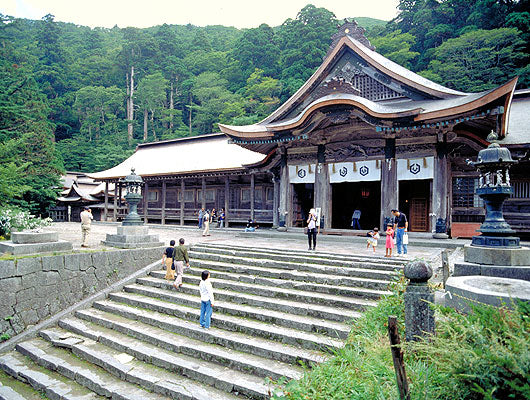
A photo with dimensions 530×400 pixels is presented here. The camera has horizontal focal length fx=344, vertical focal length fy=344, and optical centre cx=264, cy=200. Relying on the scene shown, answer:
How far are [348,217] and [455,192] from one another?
777cm

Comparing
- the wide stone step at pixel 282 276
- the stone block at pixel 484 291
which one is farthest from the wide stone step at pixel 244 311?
the stone block at pixel 484 291

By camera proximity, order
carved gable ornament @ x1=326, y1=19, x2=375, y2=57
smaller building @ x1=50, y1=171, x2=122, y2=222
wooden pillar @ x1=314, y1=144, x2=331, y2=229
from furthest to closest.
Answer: smaller building @ x1=50, y1=171, x2=122, y2=222 < carved gable ornament @ x1=326, y1=19, x2=375, y2=57 < wooden pillar @ x1=314, y1=144, x2=331, y2=229

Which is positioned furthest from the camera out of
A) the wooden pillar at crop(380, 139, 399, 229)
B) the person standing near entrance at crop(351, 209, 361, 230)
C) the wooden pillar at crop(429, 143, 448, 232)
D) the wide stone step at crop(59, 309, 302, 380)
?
the person standing near entrance at crop(351, 209, 361, 230)

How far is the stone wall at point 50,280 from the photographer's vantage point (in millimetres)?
8148

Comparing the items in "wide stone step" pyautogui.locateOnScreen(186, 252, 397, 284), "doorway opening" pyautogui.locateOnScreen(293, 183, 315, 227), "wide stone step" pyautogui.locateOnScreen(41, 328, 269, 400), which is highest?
"doorway opening" pyautogui.locateOnScreen(293, 183, 315, 227)

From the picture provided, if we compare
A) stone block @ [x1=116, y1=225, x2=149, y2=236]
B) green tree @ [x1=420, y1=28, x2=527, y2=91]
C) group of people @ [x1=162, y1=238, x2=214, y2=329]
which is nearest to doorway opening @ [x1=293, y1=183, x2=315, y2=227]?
stone block @ [x1=116, y1=225, x2=149, y2=236]

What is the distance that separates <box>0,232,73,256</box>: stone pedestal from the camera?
879 cm

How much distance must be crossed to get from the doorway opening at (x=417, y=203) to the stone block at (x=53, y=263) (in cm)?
1537

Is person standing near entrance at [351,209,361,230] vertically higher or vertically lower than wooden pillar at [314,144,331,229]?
lower

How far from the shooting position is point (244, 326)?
6.75 metres

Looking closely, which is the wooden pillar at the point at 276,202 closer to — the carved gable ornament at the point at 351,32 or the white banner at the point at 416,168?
the white banner at the point at 416,168

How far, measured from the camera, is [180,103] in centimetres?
5900

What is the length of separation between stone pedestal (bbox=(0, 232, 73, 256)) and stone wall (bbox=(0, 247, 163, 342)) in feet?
1.55

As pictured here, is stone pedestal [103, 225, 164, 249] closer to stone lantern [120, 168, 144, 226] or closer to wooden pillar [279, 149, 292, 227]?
stone lantern [120, 168, 144, 226]
